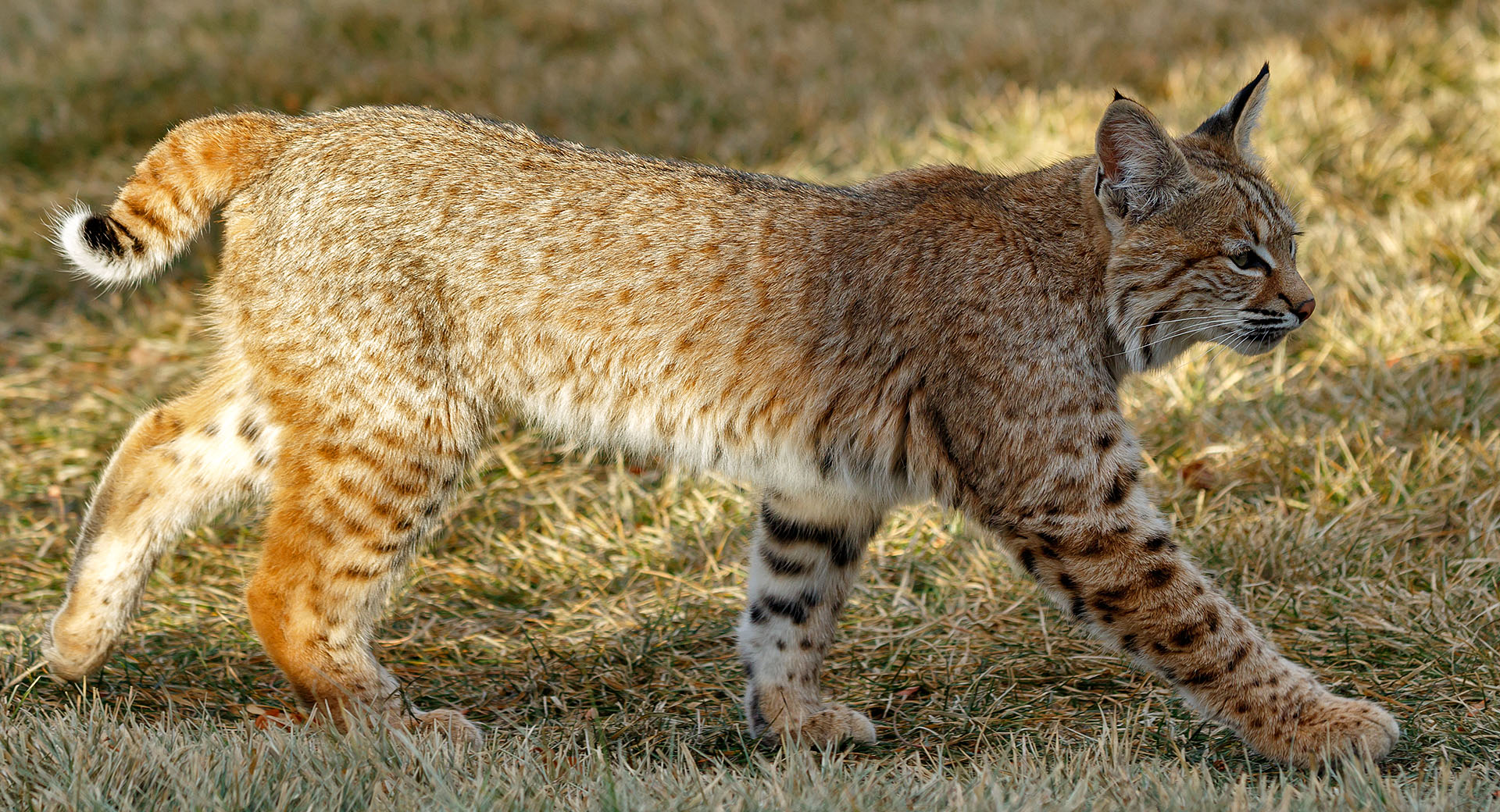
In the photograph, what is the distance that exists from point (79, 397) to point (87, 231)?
2.58 meters

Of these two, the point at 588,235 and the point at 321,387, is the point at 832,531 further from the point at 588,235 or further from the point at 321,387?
the point at 321,387

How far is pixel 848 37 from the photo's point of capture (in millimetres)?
9234

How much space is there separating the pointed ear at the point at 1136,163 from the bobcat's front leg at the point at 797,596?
1038 millimetres

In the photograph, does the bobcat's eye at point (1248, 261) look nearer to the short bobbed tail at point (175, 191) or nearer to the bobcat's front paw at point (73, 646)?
the short bobbed tail at point (175, 191)

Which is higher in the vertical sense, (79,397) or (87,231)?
(87,231)

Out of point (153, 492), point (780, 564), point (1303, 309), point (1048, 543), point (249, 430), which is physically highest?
point (1303, 309)

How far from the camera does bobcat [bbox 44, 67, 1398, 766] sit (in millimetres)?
3377

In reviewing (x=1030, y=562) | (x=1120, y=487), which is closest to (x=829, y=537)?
(x=1030, y=562)

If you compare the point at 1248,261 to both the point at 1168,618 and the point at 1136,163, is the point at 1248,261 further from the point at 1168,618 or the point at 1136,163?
the point at 1168,618

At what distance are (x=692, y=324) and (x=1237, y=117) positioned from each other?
149 cm

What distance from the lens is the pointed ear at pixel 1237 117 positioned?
3621 mm

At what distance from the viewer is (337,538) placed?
141 inches

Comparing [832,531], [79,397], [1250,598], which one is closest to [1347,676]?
[1250,598]

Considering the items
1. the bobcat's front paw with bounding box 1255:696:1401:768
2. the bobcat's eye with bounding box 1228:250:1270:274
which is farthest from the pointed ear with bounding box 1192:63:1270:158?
the bobcat's front paw with bounding box 1255:696:1401:768
